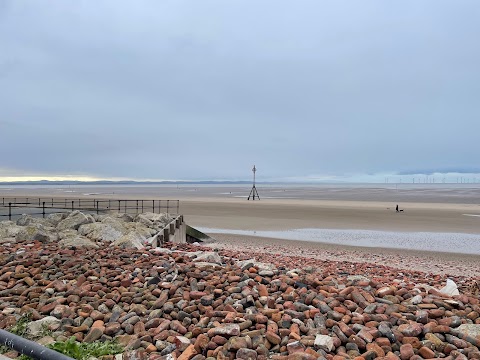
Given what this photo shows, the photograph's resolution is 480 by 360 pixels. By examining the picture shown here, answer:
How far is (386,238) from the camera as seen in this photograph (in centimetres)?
2162

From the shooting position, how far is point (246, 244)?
18.8 m

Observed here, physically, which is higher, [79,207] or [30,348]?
[30,348]

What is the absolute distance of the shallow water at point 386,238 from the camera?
744 inches

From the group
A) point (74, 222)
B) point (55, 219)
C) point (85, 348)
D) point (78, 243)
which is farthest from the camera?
point (55, 219)

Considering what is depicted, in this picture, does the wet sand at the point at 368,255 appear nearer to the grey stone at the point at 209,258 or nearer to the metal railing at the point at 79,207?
the grey stone at the point at 209,258

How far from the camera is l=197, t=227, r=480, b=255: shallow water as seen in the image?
1889cm

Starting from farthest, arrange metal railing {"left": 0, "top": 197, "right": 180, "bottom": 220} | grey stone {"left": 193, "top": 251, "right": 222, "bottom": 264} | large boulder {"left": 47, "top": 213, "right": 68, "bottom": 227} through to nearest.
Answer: metal railing {"left": 0, "top": 197, "right": 180, "bottom": 220} < large boulder {"left": 47, "top": 213, "right": 68, "bottom": 227} < grey stone {"left": 193, "top": 251, "right": 222, "bottom": 264}

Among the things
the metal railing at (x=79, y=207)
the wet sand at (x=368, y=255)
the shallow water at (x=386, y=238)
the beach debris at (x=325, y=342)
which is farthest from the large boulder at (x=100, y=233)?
the shallow water at (x=386, y=238)

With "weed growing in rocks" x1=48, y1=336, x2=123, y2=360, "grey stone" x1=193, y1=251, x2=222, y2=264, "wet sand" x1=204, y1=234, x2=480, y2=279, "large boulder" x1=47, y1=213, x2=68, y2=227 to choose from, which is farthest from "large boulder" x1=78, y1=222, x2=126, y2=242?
"weed growing in rocks" x1=48, y1=336, x2=123, y2=360

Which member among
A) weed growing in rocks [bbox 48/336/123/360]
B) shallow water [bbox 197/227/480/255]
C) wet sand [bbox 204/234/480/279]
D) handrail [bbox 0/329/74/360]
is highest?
handrail [bbox 0/329/74/360]

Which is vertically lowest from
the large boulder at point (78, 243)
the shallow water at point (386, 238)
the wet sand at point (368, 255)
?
the shallow water at point (386, 238)

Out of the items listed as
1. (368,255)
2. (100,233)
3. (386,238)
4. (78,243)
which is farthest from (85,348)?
(386,238)

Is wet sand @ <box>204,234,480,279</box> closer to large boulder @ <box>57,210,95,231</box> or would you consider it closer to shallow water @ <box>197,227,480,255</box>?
shallow water @ <box>197,227,480,255</box>

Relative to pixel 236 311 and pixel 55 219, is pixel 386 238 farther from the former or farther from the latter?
pixel 236 311
